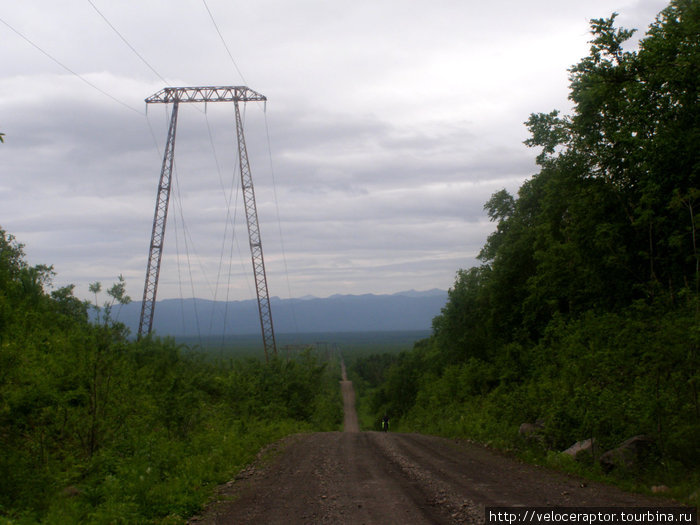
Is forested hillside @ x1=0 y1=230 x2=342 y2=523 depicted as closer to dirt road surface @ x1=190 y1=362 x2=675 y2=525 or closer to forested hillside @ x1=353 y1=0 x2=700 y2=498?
dirt road surface @ x1=190 y1=362 x2=675 y2=525

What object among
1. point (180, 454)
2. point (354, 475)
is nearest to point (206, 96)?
point (180, 454)

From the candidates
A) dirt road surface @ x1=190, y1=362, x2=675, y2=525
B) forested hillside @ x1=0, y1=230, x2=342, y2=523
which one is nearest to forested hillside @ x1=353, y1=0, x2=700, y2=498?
dirt road surface @ x1=190, y1=362, x2=675, y2=525

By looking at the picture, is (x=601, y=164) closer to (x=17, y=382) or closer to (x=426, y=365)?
(x=17, y=382)

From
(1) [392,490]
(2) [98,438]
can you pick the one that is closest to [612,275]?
(1) [392,490]

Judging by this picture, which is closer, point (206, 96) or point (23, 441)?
point (23, 441)

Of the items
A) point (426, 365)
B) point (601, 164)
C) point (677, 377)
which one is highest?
point (601, 164)

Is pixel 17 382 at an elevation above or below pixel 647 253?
below

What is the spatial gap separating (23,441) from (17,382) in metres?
1.37

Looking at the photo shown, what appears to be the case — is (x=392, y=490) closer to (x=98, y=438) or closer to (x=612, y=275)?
(x=98, y=438)

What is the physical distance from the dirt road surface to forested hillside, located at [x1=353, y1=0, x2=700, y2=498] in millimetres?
1896

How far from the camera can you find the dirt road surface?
27.6 ft

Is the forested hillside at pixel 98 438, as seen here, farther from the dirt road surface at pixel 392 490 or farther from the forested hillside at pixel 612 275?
the forested hillside at pixel 612 275

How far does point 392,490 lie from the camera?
9977 millimetres

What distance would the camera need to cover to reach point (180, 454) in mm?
13469
